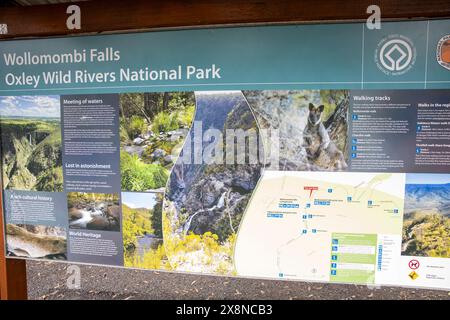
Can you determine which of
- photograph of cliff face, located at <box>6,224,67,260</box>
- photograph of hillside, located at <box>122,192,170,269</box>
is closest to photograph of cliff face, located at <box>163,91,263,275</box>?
photograph of hillside, located at <box>122,192,170,269</box>

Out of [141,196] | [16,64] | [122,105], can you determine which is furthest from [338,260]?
[16,64]

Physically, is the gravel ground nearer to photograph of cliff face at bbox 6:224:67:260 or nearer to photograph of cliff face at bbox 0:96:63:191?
photograph of cliff face at bbox 6:224:67:260

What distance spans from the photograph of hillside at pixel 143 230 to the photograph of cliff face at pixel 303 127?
791 mm

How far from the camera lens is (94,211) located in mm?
1835

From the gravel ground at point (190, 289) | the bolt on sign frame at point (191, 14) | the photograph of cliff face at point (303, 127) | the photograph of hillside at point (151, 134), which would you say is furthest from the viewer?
the gravel ground at point (190, 289)

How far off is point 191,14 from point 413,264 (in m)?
1.96

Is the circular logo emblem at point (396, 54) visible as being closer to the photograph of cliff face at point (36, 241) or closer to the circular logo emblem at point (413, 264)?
the circular logo emblem at point (413, 264)

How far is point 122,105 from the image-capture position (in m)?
1.74

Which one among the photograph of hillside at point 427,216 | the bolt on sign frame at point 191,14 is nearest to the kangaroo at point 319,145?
the photograph of hillside at point 427,216

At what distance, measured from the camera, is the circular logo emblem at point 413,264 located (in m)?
1.61

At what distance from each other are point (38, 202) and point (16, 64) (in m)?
0.93

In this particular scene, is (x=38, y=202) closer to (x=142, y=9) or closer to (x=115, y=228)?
(x=115, y=228)

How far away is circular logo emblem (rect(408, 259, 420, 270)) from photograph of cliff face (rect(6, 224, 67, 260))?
221 cm

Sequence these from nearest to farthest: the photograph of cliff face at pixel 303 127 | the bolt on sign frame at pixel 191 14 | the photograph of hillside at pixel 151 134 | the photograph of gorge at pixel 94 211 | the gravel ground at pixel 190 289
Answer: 1. the bolt on sign frame at pixel 191 14
2. the photograph of cliff face at pixel 303 127
3. the photograph of hillside at pixel 151 134
4. the photograph of gorge at pixel 94 211
5. the gravel ground at pixel 190 289
